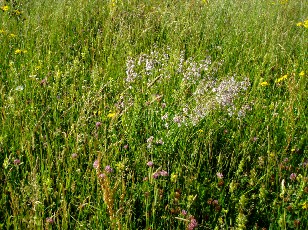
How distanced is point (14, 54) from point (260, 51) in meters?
2.21

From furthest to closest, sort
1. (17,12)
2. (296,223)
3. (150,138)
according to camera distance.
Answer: (17,12)
(150,138)
(296,223)

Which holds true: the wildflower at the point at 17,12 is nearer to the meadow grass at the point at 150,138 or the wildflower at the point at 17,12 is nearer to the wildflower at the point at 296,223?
the meadow grass at the point at 150,138

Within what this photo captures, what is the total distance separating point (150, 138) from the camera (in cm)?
178

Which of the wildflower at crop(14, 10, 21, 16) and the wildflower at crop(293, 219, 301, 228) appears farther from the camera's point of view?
the wildflower at crop(14, 10, 21, 16)

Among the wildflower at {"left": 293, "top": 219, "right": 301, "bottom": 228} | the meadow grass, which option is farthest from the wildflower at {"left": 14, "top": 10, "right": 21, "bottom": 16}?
the wildflower at {"left": 293, "top": 219, "right": 301, "bottom": 228}

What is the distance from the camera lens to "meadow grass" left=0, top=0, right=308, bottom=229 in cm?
146

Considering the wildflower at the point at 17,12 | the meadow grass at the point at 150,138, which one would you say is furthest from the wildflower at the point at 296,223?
the wildflower at the point at 17,12

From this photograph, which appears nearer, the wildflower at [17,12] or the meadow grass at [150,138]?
the meadow grass at [150,138]

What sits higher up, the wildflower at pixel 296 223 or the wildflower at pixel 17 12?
the wildflower at pixel 17 12

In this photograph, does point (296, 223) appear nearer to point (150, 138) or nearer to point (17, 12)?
point (150, 138)

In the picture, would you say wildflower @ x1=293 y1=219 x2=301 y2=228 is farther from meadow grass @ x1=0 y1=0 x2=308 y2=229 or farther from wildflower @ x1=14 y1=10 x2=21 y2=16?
wildflower @ x1=14 y1=10 x2=21 y2=16

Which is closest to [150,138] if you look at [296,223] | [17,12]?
[296,223]

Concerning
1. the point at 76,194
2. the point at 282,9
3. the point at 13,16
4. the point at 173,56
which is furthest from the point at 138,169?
the point at 282,9

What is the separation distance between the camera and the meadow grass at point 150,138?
1.46 meters
